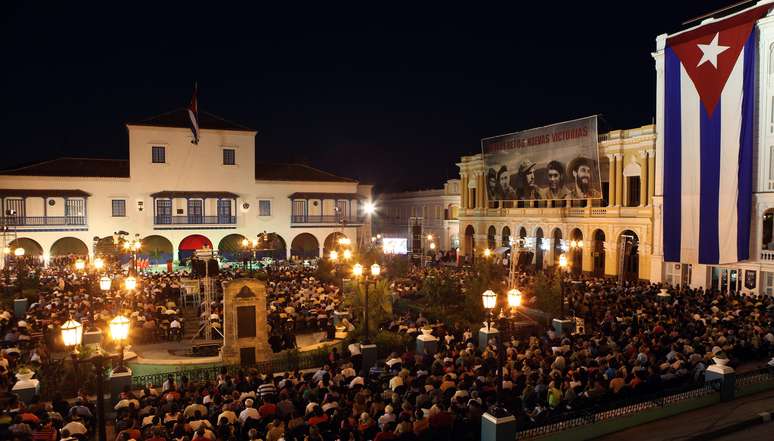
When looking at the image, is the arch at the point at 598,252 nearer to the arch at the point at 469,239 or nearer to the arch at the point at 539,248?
the arch at the point at 539,248

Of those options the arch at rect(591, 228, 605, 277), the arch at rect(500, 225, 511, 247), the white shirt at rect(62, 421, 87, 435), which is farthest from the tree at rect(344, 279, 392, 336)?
the arch at rect(500, 225, 511, 247)

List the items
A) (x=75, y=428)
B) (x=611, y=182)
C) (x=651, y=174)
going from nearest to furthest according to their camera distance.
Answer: (x=75, y=428)
(x=651, y=174)
(x=611, y=182)

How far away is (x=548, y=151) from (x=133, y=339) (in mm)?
31190

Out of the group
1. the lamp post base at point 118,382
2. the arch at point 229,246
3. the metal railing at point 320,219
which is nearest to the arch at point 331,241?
the metal railing at point 320,219

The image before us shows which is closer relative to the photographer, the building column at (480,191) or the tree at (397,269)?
the tree at (397,269)

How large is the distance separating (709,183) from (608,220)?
10.6m

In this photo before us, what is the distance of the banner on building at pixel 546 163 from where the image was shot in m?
37.4

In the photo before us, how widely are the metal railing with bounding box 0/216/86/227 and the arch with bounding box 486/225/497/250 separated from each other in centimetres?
3243

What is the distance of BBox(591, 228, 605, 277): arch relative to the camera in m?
39.1

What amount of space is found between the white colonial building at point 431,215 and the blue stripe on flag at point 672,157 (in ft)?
86.8

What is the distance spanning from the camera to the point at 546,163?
4106 centimetres

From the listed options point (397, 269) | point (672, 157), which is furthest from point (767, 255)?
point (397, 269)

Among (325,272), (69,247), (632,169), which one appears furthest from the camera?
(69,247)

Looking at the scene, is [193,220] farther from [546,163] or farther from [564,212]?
[564,212]
